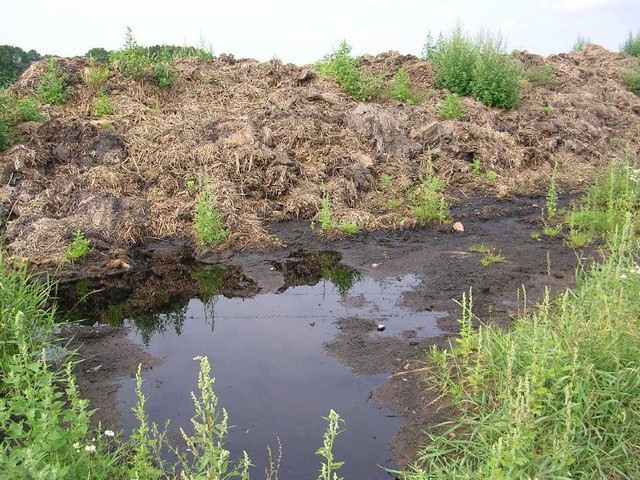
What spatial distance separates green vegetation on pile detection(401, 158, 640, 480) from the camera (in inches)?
109

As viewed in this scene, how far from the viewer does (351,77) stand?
1108 cm

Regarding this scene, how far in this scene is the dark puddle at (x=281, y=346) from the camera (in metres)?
3.67

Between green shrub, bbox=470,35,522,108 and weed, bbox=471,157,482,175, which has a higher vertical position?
green shrub, bbox=470,35,522,108

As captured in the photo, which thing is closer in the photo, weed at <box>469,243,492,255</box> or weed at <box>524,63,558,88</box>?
weed at <box>469,243,492,255</box>

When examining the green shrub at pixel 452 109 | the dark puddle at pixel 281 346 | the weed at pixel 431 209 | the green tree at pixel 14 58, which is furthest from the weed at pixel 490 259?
the green tree at pixel 14 58

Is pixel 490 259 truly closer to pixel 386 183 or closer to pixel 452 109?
pixel 386 183

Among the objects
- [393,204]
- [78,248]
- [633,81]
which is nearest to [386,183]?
[393,204]

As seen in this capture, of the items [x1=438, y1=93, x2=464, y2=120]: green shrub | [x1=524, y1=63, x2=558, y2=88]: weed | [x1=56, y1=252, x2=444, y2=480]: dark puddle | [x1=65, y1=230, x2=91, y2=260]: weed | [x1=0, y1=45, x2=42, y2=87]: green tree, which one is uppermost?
[x1=0, y1=45, x2=42, y2=87]: green tree

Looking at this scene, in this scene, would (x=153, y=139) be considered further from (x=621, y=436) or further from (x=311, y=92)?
(x=621, y=436)

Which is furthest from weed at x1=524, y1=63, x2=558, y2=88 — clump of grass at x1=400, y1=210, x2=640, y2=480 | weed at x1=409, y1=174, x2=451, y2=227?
clump of grass at x1=400, y1=210, x2=640, y2=480

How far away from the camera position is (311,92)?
10.7 m

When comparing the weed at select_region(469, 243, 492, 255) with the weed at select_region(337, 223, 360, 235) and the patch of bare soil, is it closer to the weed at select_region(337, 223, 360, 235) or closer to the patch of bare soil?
the patch of bare soil

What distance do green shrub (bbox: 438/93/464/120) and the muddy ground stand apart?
242 cm

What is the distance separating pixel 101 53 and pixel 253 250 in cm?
771
